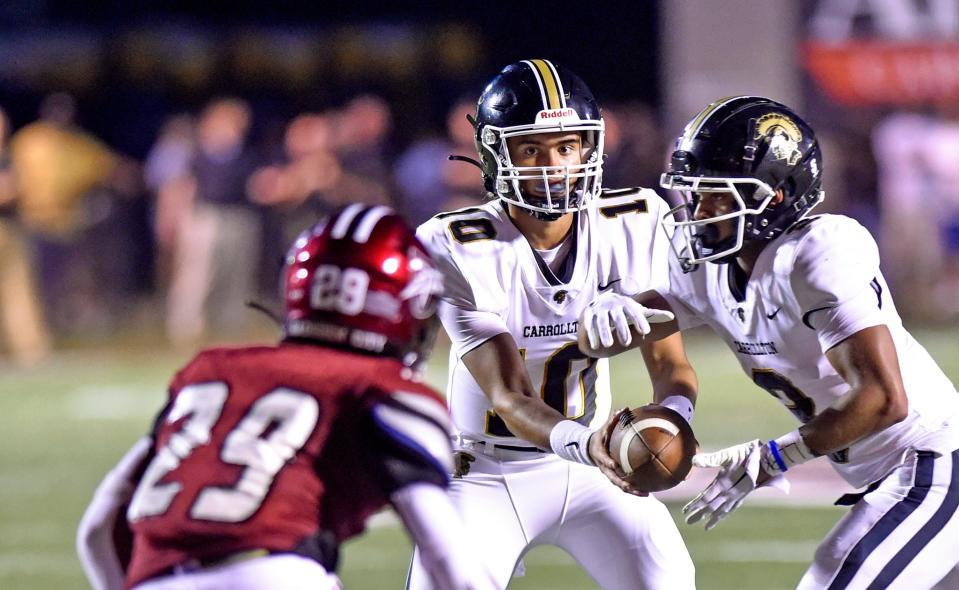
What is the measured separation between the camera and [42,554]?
590 centimetres

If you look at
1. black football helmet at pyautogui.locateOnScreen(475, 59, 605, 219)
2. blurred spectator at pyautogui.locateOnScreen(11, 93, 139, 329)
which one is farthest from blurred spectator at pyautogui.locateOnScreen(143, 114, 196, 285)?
black football helmet at pyautogui.locateOnScreen(475, 59, 605, 219)

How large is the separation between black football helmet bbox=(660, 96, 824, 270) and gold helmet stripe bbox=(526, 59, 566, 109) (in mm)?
374

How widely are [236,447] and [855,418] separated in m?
1.34

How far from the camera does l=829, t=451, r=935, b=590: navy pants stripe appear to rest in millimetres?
3275

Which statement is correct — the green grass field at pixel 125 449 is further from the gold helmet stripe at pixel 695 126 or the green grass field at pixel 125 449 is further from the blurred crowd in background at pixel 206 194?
the gold helmet stripe at pixel 695 126

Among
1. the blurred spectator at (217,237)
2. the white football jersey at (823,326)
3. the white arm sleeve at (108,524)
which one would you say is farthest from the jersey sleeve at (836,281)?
the blurred spectator at (217,237)

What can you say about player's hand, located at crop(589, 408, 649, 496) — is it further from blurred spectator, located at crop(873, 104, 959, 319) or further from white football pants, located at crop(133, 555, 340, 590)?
blurred spectator, located at crop(873, 104, 959, 319)

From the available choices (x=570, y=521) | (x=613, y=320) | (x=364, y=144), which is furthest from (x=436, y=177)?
(x=613, y=320)

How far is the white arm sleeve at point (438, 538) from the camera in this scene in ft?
8.32

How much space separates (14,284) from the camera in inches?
469

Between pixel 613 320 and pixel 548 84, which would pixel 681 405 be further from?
pixel 548 84

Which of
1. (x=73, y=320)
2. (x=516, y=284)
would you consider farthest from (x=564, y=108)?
(x=73, y=320)

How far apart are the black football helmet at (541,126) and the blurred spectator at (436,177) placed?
8239 mm

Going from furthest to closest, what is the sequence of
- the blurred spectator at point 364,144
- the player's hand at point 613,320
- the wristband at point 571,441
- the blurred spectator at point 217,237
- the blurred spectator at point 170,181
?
the blurred spectator at point 364,144
the blurred spectator at point 170,181
the blurred spectator at point 217,237
the player's hand at point 613,320
the wristband at point 571,441
